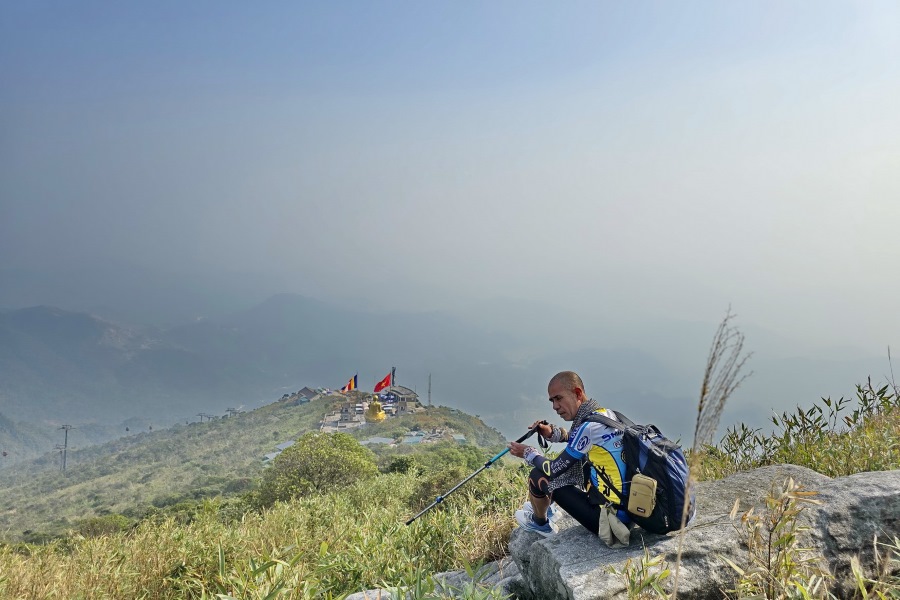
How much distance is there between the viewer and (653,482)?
438 centimetres

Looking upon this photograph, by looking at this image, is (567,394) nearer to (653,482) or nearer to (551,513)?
(653,482)

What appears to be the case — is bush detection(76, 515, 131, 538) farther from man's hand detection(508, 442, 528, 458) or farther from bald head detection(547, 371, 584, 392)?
bald head detection(547, 371, 584, 392)

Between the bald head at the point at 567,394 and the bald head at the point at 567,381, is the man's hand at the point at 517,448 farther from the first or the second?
the bald head at the point at 567,381

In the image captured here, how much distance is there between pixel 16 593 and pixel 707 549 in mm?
6574

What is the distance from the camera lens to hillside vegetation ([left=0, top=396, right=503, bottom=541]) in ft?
368

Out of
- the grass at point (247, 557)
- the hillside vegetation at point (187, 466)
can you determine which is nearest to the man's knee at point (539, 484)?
the grass at point (247, 557)

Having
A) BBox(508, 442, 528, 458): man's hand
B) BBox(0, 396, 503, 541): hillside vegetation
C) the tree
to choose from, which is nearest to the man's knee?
BBox(508, 442, 528, 458): man's hand

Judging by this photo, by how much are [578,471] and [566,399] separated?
635mm

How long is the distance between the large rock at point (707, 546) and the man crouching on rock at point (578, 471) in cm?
20

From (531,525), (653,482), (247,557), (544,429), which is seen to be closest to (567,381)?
(653,482)

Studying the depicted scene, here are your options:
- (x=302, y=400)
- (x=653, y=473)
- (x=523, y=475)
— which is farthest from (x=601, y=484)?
(x=302, y=400)

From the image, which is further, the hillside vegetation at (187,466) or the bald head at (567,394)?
the hillside vegetation at (187,466)

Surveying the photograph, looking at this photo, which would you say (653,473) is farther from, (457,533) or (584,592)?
(457,533)

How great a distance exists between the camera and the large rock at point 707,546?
4242 mm
